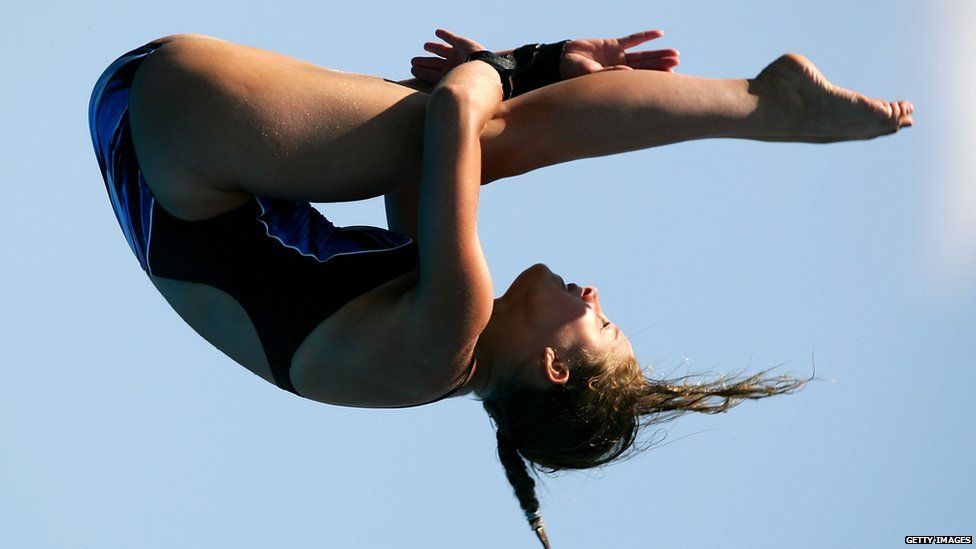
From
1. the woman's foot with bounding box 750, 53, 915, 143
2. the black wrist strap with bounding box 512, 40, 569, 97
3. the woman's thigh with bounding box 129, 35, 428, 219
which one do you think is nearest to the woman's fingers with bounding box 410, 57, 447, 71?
the black wrist strap with bounding box 512, 40, 569, 97

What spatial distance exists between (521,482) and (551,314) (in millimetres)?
712

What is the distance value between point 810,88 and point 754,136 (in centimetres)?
22

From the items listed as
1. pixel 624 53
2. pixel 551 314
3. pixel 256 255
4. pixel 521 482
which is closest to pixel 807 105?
pixel 624 53

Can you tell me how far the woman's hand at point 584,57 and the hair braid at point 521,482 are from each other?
1.30m

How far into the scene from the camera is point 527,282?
3541 mm

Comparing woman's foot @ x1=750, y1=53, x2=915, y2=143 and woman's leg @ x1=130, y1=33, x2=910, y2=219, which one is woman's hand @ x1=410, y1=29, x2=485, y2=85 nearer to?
woman's leg @ x1=130, y1=33, x2=910, y2=219

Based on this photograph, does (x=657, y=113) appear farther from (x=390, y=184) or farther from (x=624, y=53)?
(x=390, y=184)

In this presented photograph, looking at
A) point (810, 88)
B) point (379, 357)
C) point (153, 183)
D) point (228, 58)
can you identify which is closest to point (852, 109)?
point (810, 88)

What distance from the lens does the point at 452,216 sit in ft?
9.22

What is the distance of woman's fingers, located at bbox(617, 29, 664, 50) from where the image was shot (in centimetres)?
366

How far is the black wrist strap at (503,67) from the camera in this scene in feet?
10.8

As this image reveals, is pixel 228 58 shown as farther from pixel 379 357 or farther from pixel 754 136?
pixel 754 136

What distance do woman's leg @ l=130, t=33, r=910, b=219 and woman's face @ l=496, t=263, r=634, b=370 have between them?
1.43 feet

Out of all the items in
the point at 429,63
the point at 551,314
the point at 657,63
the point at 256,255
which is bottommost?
the point at 551,314
